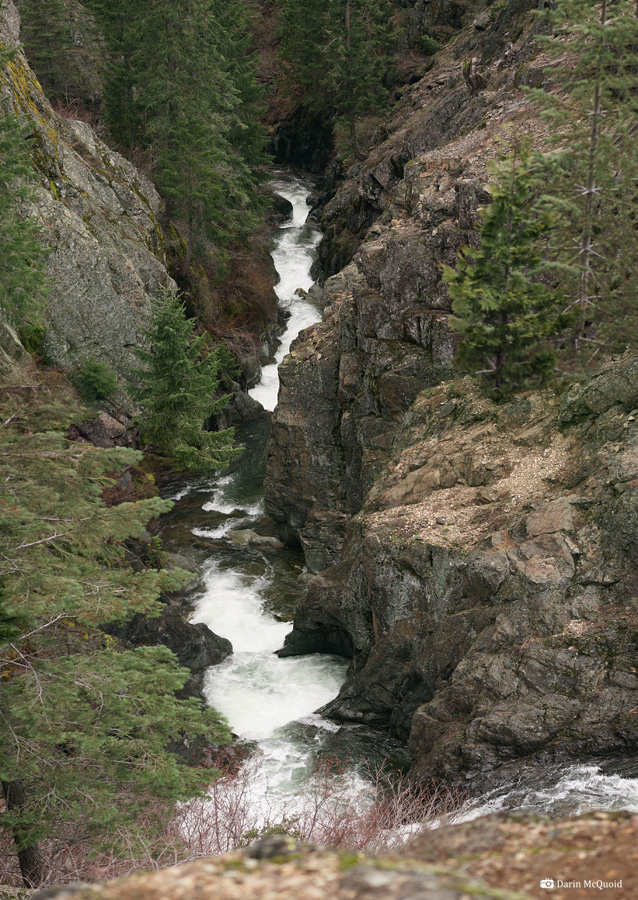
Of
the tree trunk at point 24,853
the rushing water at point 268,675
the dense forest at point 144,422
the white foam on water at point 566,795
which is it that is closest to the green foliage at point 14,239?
the dense forest at point 144,422

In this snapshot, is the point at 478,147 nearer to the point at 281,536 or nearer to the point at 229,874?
the point at 281,536

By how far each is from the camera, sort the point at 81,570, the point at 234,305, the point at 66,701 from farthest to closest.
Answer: the point at 234,305, the point at 81,570, the point at 66,701

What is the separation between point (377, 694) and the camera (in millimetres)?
16828

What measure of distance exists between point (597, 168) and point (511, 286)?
8.37ft

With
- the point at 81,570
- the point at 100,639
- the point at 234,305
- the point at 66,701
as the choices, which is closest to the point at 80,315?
the point at 234,305

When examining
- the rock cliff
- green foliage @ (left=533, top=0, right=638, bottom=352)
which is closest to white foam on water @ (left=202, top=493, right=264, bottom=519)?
the rock cliff

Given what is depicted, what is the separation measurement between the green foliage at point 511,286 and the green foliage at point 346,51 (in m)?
33.3

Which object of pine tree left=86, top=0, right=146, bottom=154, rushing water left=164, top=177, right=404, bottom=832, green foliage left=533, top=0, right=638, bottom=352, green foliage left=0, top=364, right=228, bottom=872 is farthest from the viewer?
pine tree left=86, top=0, right=146, bottom=154

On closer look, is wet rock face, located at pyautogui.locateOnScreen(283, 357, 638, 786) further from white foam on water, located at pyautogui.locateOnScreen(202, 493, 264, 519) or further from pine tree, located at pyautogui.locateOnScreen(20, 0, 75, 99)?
pine tree, located at pyautogui.locateOnScreen(20, 0, 75, 99)

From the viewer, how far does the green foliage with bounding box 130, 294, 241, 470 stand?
2631cm

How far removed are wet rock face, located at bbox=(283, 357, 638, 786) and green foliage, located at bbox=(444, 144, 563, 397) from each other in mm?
1998

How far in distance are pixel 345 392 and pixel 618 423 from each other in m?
11.1

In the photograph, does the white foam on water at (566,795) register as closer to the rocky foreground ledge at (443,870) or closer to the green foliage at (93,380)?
the rocky foreground ledge at (443,870)

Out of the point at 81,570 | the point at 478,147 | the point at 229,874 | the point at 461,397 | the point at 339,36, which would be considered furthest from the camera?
the point at 339,36
